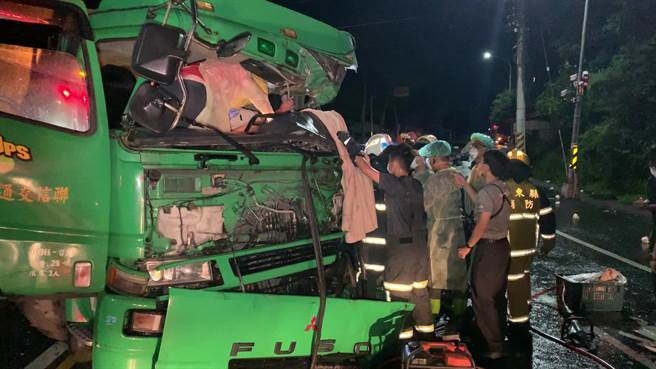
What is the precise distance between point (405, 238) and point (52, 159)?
2.80m

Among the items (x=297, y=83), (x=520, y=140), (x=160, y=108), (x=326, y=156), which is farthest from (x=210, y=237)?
(x=520, y=140)

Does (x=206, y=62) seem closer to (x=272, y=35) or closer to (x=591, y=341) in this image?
(x=272, y=35)

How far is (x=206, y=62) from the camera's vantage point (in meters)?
3.70

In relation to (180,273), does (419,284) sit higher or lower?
lower

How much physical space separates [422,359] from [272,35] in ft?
8.04

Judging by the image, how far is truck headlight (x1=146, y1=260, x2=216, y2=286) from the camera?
294 centimetres

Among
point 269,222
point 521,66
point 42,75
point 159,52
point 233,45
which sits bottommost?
point 269,222

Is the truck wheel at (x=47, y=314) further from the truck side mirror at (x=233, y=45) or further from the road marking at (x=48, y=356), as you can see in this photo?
the truck side mirror at (x=233, y=45)

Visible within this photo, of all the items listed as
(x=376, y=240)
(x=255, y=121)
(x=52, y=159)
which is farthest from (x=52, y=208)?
(x=376, y=240)

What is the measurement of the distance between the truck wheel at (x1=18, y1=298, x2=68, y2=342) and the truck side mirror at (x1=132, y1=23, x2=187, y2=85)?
1.83m

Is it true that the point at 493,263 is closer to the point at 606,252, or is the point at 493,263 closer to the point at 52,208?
the point at 52,208

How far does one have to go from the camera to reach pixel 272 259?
11.4 ft

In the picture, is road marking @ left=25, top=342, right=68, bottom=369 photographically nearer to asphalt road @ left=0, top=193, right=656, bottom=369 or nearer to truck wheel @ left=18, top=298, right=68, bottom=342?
asphalt road @ left=0, top=193, right=656, bottom=369

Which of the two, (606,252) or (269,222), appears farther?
(606,252)
